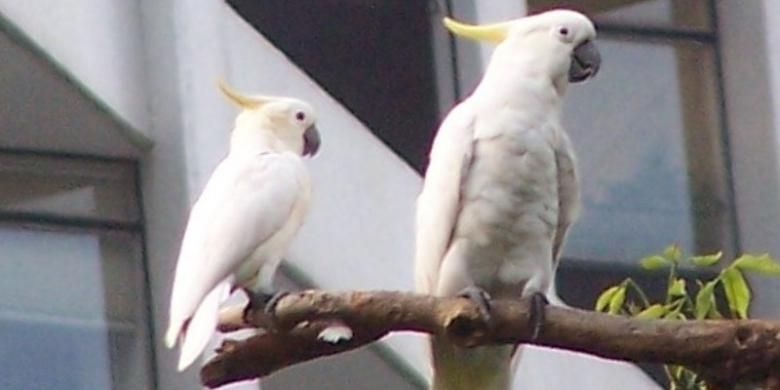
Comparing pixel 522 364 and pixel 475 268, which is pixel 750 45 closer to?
pixel 522 364

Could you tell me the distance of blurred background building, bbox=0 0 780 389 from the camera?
20.7 feet

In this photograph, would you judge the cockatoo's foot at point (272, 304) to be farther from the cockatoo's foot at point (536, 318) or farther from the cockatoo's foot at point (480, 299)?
the cockatoo's foot at point (536, 318)

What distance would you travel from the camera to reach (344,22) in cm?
737

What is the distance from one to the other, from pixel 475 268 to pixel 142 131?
2.19 m

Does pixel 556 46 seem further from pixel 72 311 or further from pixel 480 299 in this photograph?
pixel 72 311

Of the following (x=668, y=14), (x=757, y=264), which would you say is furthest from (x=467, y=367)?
(x=668, y=14)

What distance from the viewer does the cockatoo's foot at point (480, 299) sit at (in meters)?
3.77

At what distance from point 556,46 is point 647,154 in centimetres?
337

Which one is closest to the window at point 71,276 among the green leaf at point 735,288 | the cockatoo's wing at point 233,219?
the cockatoo's wing at point 233,219

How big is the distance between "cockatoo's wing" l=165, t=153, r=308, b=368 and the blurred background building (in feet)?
5.35

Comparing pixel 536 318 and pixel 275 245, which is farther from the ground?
pixel 536 318

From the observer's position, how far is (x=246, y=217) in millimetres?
4469

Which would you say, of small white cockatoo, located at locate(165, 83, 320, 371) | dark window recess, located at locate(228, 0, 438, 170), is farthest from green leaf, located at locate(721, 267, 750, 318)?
dark window recess, located at locate(228, 0, 438, 170)

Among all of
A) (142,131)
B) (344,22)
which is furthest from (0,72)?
(344,22)
